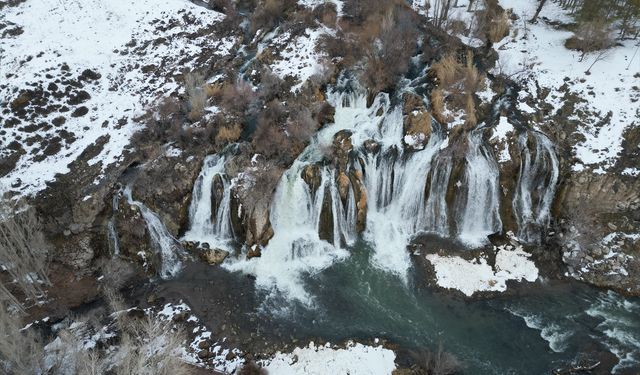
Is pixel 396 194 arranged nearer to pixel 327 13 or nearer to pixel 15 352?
pixel 327 13

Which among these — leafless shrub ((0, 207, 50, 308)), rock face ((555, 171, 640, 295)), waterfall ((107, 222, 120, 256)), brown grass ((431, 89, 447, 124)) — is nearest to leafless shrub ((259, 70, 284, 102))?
brown grass ((431, 89, 447, 124))

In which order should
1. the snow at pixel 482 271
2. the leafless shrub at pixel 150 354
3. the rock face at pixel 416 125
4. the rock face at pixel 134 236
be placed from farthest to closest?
the rock face at pixel 416 125 → the rock face at pixel 134 236 → the snow at pixel 482 271 → the leafless shrub at pixel 150 354

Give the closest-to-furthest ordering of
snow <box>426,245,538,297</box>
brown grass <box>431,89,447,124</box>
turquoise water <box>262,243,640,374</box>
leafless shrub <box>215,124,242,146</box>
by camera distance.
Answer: turquoise water <box>262,243,640,374</box>, snow <box>426,245,538,297</box>, brown grass <box>431,89,447,124</box>, leafless shrub <box>215,124,242,146</box>

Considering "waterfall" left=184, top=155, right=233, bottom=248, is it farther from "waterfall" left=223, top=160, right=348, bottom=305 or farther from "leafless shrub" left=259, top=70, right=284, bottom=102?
"leafless shrub" left=259, top=70, right=284, bottom=102

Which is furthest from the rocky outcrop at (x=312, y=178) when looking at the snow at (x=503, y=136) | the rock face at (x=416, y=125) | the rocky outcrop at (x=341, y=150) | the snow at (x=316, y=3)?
the snow at (x=316, y=3)

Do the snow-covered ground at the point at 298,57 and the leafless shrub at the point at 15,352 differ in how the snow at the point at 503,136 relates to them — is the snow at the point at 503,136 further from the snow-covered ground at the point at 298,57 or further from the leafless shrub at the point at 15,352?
the leafless shrub at the point at 15,352

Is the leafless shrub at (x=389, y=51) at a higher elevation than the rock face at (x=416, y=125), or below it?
higher
